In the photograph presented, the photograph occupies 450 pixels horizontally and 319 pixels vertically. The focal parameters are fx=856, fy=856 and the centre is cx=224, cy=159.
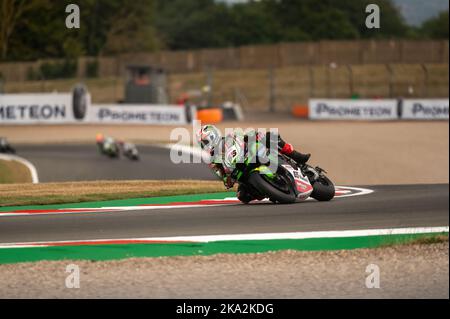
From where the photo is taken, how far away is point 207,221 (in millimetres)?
10734

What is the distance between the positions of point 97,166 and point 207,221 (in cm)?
1175

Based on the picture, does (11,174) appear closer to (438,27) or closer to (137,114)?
(137,114)

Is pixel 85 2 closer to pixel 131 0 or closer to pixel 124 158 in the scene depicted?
pixel 124 158

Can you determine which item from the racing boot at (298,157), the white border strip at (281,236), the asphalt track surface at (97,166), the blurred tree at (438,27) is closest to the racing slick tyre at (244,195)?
the white border strip at (281,236)

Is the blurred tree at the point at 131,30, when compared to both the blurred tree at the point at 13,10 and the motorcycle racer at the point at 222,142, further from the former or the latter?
the motorcycle racer at the point at 222,142

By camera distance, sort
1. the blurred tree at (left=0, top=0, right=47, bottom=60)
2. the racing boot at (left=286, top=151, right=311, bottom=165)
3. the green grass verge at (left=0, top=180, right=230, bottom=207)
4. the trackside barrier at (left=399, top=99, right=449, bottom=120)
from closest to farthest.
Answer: the racing boot at (left=286, top=151, right=311, bottom=165) → the green grass verge at (left=0, top=180, right=230, bottom=207) → the blurred tree at (left=0, top=0, right=47, bottom=60) → the trackside barrier at (left=399, top=99, right=449, bottom=120)

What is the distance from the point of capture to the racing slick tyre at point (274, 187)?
10180mm

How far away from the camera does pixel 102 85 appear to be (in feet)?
205

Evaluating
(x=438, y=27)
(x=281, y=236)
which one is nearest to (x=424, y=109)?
(x=281, y=236)

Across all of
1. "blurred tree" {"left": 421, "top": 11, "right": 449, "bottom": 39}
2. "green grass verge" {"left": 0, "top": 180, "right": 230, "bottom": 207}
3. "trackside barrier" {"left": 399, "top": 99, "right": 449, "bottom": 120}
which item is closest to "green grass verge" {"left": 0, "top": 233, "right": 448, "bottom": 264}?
"green grass verge" {"left": 0, "top": 180, "right": 230, "bottom": 207}

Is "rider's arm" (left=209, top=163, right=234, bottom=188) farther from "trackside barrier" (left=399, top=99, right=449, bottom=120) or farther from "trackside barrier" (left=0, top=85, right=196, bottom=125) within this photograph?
"trackside barrier" (left=399, top=99, right=449, bottom=120)

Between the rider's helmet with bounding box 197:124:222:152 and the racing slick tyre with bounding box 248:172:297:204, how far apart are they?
67 centimetres

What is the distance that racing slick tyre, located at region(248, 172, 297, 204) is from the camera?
10.2 metres

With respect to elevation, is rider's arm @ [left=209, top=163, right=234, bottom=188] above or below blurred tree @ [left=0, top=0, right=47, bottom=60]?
below
